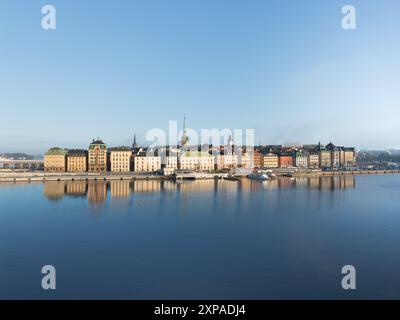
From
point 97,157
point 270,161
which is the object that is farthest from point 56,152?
point 270,161

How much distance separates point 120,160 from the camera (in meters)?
41.3

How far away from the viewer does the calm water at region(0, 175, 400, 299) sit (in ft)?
25.0

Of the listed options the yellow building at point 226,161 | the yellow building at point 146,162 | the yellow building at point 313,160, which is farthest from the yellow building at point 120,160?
the yellow building at point 313,160

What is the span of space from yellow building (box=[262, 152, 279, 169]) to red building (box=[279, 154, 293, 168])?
27.1 inches

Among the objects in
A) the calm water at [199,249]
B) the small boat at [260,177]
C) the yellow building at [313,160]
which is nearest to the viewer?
the calm water at [199,249]

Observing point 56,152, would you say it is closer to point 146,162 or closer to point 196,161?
point 146,162

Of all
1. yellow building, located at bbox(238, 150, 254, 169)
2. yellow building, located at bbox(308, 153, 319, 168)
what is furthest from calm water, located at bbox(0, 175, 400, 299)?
yellow building, located at bbox(308, 153, 319, 168)

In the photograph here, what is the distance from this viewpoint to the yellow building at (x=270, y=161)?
50.0 metres

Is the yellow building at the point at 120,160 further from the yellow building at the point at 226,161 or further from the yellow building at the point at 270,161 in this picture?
the yellow building at the point at 270,161

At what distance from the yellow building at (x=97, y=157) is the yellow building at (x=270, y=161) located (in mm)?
22210

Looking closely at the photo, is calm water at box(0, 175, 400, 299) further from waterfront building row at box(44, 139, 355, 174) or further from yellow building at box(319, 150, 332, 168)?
yellow building at box(319, 150, 332, 168)

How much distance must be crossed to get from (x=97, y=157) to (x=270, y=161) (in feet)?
79.1
